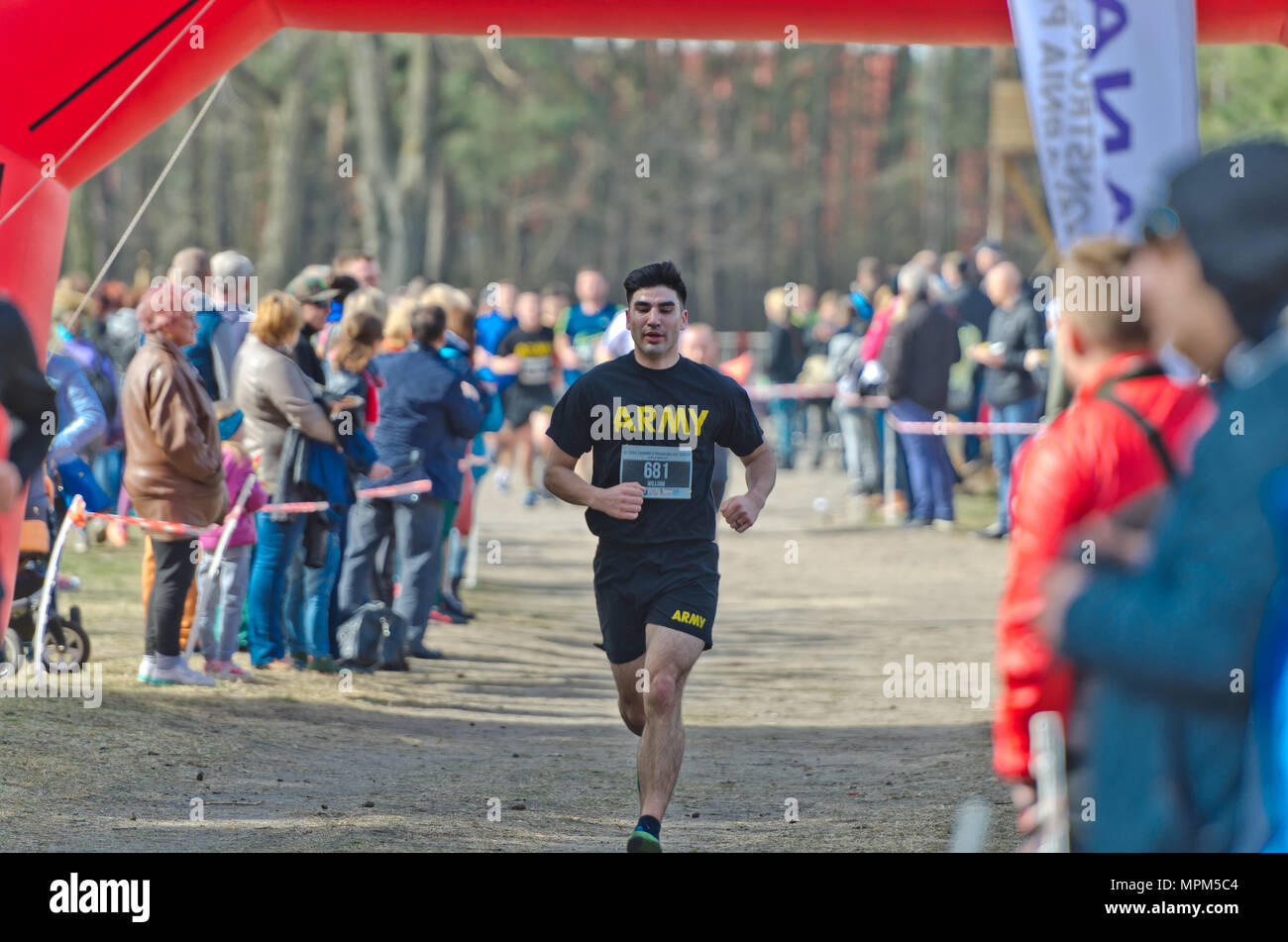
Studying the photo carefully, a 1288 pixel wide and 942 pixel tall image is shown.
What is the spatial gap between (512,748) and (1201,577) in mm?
6202

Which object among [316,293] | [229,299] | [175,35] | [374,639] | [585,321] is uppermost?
[585,321]

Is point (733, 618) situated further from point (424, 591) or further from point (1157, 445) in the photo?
point (1157, 445)

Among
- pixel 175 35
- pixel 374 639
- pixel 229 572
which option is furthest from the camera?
pixel 374 639

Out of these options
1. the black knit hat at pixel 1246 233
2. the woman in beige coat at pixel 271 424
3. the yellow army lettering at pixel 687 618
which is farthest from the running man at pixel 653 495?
the black knit hat at pixel 1246 233

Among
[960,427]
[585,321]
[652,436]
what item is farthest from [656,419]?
[960,427]

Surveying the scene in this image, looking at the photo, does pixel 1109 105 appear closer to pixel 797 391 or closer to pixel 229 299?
pixel 229 299

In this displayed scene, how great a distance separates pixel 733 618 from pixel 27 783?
6.53 meters

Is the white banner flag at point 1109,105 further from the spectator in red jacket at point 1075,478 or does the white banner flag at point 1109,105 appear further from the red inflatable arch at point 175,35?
the spectator in red jacket at point 1075,478

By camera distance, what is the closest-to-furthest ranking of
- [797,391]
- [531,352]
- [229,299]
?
[229,299]
[531,352]
[797,391]

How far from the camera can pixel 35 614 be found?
9.07 meters

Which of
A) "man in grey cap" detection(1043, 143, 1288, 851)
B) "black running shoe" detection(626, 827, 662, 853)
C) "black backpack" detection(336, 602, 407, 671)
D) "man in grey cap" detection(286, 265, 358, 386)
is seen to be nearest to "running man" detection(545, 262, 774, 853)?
"black running shoe" detection(626, 827, 662, 853)

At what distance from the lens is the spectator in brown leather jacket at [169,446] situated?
839 centimetres

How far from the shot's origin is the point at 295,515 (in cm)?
928
